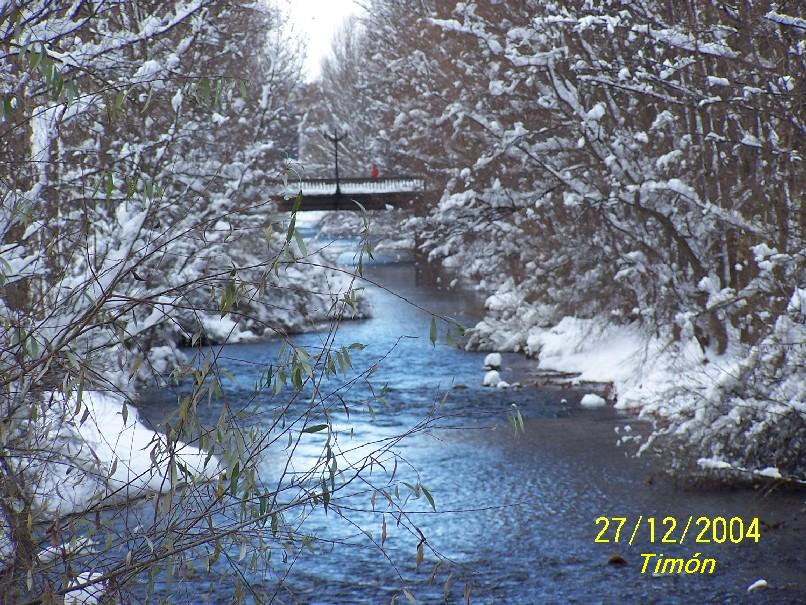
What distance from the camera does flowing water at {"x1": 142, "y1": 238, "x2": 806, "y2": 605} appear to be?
26.2 feet

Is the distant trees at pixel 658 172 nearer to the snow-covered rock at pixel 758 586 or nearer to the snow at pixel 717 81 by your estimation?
the snow at pixel 717 81

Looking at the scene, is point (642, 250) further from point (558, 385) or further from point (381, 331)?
point (381, 331)

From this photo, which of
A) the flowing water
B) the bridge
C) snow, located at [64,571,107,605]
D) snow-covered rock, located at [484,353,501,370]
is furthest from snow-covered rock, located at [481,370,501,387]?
the bridge

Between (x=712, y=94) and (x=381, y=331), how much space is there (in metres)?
12.1

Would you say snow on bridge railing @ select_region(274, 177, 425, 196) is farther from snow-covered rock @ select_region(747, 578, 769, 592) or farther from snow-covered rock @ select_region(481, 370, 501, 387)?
snow-covered rock @ select_region(747, 578, 769, 592)

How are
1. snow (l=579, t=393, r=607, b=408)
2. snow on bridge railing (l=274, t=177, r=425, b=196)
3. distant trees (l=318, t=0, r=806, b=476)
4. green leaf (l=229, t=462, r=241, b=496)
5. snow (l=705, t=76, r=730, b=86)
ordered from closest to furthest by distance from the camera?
green leaf (l=229, t=462, r=241, b=496) < distant trees (l=318, t=0, r=806, b=476) < snow (l=705, t=76, r=730, b=86) < snow (l=579, t=393, r=607, b=408) < snow on bridge railing (l=274, t=177, r=425, b=196)

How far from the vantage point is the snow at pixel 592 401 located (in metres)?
15.1

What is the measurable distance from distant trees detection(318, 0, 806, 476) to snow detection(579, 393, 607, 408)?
144cm

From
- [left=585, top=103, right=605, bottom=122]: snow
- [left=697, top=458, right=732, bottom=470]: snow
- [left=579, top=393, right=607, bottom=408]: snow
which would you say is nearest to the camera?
[left=697, top=458, right=732, bottom=470]: snow

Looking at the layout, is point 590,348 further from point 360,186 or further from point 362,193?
point 360,186

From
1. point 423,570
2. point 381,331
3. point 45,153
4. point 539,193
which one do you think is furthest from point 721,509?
point 381,331

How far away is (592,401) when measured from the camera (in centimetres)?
1524

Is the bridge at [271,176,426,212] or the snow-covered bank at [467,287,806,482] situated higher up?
the bridge at [271,176,426,212]

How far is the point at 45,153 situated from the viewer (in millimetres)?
7684
